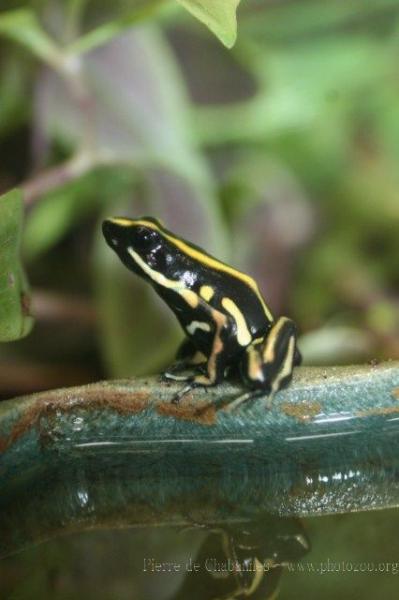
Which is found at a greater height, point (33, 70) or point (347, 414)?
point (33, 70)

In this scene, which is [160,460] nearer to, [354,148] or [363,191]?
[363,191]

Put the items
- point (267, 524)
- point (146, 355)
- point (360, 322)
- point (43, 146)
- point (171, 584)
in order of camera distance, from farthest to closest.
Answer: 1. point (360, 322)
2. point (43, 146)
3. point (146, 355)
4. point (267, 524)
5. point (171, 584)

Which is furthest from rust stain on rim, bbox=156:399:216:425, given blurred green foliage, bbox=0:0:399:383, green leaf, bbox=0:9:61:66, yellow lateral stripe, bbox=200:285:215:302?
green leaf, bbox=0:9:61:66

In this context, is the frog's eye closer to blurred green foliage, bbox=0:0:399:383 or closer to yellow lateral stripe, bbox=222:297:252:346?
yellow lateral stripe, bbox=222:297:252:346

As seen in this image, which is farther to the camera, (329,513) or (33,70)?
(33,70)

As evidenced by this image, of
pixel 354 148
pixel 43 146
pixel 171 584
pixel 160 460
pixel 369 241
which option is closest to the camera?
pixel 171 584

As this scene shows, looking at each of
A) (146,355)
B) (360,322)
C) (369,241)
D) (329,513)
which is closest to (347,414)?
(329,513)

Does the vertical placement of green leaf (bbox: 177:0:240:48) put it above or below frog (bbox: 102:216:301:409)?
above
